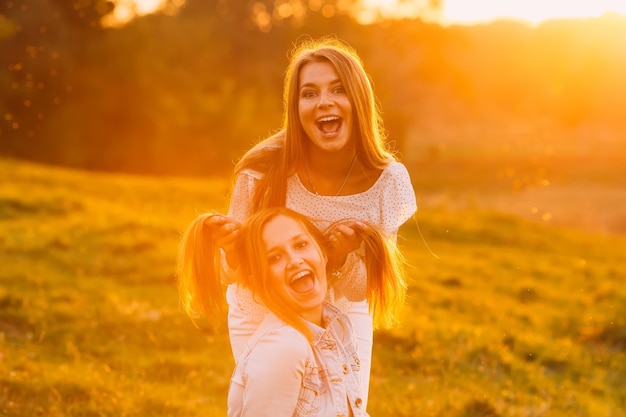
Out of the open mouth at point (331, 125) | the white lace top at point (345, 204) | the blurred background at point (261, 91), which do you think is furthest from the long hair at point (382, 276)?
the blurred background at point (261, 91)

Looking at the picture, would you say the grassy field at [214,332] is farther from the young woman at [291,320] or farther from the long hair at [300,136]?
the young woman at [291,320]

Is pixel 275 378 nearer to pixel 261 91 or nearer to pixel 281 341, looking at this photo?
pixel 281 341

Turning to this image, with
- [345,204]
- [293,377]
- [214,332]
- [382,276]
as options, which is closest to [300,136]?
[345,204]

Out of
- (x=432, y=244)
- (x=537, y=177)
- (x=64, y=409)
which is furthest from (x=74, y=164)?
(x=64, y=409)

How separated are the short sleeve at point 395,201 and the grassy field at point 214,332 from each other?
20 centimetres

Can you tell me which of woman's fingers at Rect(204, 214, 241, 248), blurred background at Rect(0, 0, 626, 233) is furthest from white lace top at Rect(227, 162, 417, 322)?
blurred background at Rect(0, 0, 626, 233)

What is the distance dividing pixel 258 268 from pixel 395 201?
1.17m

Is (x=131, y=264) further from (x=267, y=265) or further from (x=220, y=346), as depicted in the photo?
(x=267, y=265)

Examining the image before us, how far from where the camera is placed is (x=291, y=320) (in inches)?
159

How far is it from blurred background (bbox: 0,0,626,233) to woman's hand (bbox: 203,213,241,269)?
1956cm

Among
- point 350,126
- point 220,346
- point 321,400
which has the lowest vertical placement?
point 220,346

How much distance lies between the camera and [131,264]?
1223 centimetres

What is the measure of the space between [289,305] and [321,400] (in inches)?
19.0

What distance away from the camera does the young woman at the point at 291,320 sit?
12.5ft
